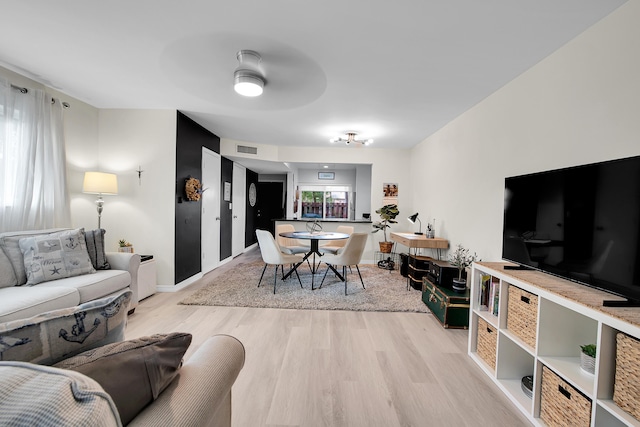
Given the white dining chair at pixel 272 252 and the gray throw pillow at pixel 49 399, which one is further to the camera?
the white dining chair at pixel 272 252

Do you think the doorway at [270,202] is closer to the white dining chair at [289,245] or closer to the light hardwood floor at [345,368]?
the white dining chair at [289,245]

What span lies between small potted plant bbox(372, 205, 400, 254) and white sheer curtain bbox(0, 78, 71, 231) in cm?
457

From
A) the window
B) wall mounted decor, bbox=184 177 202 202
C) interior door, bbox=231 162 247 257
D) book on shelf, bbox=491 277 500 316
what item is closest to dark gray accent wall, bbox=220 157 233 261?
interior door, bbox=231 162 247 257

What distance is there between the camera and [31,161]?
266 cm

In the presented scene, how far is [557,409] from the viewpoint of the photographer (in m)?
1.38

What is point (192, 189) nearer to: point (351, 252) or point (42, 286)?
point (42, 286)

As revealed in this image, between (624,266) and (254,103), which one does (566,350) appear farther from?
(254,103)

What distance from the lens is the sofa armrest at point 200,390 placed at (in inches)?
25.4

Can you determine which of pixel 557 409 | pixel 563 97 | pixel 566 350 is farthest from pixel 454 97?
pixel 557 409

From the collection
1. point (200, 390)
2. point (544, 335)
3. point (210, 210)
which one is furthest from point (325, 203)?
point (200, 390)

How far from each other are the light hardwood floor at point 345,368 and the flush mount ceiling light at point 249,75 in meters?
2.22

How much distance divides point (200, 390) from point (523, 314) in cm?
184

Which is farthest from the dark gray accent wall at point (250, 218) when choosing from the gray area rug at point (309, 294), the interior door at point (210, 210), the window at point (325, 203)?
the gray area rug at point (309, 294)

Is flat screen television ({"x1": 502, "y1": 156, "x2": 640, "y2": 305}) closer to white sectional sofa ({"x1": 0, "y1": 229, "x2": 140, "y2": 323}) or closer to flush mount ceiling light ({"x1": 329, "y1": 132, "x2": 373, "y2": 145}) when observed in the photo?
flush mount ceiling light ({"x1": 329, "y1": 132, "x2": 373, "y2": 145})
